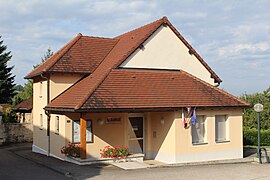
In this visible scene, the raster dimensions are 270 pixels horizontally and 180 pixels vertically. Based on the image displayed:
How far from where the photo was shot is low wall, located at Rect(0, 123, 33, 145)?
31016 millimetres

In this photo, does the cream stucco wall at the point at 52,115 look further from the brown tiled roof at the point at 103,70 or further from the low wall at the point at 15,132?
the low wall at the point at 15,132

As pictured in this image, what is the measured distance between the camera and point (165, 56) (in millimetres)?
23266

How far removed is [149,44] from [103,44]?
4300mm

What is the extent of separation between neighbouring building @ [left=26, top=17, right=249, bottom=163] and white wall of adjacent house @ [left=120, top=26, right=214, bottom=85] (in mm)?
57

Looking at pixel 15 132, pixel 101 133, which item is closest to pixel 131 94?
pixel 101 133

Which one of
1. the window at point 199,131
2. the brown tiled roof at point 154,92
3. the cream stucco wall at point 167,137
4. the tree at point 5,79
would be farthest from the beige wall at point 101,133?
the tree at point 5,79

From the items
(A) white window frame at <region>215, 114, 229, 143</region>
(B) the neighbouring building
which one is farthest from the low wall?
(A) white window frame at <region>215, 114, 229, 143</region>

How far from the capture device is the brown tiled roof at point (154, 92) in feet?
62.4

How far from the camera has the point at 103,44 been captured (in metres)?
26.1

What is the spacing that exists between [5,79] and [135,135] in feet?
88.8

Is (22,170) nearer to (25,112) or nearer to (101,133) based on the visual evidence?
(101,133)

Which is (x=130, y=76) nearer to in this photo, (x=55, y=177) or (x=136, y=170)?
(x=136, y=170)

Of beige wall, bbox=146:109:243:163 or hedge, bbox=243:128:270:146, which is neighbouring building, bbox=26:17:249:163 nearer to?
beige wall, bbox=146:109:243:163

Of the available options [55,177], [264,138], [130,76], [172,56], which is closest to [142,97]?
[130,76]
